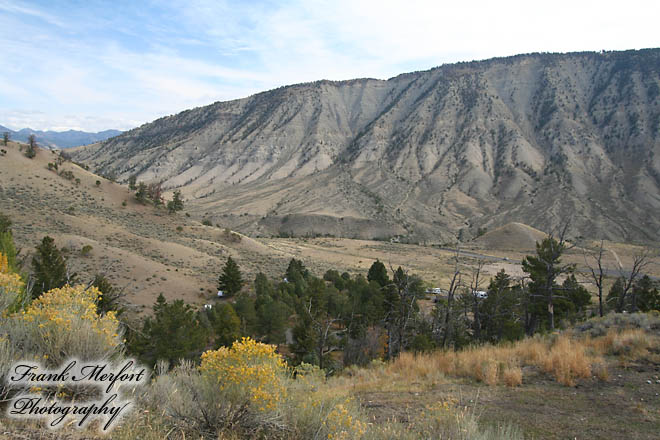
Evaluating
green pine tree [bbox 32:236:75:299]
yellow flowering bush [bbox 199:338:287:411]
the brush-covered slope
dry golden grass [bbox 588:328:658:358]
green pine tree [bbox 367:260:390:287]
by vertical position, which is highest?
the brush-covered slope

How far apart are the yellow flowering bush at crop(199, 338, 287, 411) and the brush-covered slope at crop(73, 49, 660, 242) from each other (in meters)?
79.8

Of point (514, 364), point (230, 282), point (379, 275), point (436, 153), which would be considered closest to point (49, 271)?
point (230, 282)

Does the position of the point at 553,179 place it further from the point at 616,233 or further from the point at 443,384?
the point at 443,384

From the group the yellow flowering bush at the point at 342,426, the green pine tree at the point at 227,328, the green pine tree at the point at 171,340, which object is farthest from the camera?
the green pine tree at the point at 227,328

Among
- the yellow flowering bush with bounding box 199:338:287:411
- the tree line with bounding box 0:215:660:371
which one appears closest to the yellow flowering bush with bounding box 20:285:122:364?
the yellow flowering bush with bounding box 199:338:287:411

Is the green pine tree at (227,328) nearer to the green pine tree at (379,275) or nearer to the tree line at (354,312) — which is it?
the tree line at (354,312)

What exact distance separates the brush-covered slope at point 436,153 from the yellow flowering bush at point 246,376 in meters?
79.8

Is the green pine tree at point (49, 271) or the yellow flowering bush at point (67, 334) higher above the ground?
the yellow flowering bush at point (67, 334)

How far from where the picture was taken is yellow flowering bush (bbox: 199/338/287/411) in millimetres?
4656

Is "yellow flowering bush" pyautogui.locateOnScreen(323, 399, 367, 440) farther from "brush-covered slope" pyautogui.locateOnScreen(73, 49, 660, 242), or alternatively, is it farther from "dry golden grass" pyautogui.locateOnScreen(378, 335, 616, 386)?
"brush-covered slope" pyautogui.locateOnScreen(73, 49, 660, 242)

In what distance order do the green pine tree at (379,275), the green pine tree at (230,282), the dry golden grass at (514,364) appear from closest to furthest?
the dry golden grass at (514,364) < the green pine tree at (230,282) < the green pine tree at (379,275)

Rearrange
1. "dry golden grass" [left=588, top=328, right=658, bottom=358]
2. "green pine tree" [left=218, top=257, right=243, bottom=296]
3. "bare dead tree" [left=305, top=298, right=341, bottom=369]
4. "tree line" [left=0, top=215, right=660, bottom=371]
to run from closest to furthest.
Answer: "dry golden grass" [left=588, top=328, right=658, bottom=358]
"bare dead tree" [left=305, top=298, right=341, bottom=369]
"tree line" [left=0, top=215, right=660, bottom=371]
"green pine tree" [left=218, top=257, right=243, bottom=296]

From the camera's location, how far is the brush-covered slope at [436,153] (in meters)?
90.1

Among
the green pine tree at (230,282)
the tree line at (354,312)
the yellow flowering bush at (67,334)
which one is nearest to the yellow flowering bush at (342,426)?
the yellow flowering bush at (67,334)
